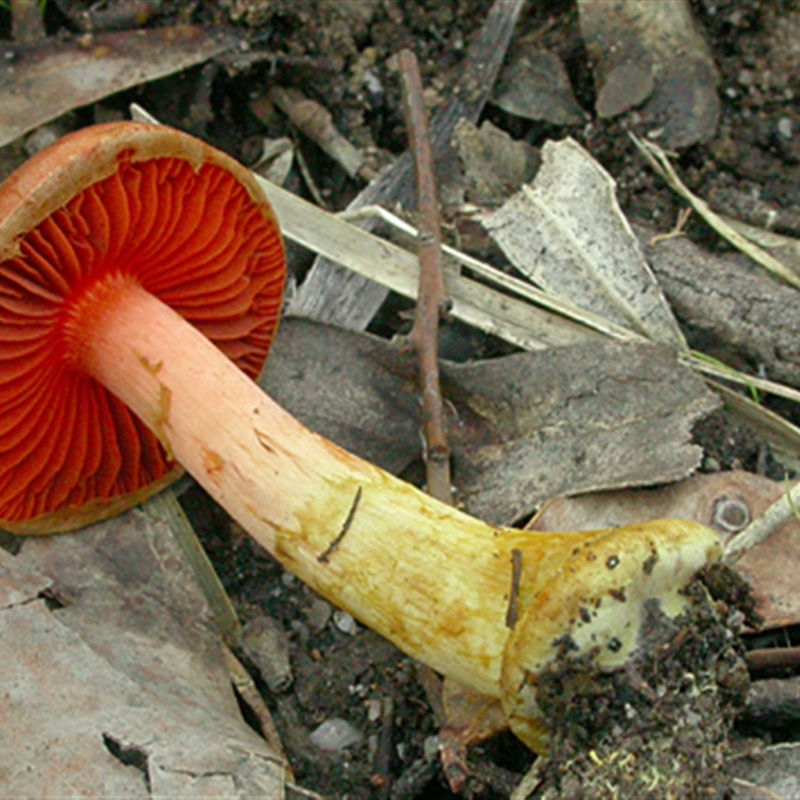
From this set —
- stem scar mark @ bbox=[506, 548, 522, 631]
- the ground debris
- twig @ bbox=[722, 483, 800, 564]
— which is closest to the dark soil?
twig @ bbox=[722, 483, 800, 564]

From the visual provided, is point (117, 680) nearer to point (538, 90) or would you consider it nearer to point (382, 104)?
point (382, 104)

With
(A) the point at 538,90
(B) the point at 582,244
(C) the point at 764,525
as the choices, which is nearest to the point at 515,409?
(B) the point at 582,244

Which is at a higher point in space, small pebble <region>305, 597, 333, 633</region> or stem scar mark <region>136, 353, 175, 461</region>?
stem scar mark <region>136, 353, 175, 461</region>

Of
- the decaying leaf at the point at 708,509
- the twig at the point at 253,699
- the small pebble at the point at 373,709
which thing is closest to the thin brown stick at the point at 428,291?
the decaying leaf at the point at 708,509

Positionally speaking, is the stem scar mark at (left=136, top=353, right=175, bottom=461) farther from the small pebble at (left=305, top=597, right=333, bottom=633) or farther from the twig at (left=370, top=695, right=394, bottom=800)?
the twig at (left=370, top=695, right=394, bottom=800)

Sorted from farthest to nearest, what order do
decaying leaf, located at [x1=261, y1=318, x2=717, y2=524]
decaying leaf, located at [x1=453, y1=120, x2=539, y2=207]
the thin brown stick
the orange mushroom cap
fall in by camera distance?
decaying leaf, located at [x1=453, y1=120, x2=539, y2=207] < the thin brown stick < decaying leaf, located at [x1=261, y1=318, x2=717, y2=524] < the orange mushroom cap

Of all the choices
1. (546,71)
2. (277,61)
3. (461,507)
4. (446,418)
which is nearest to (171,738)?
(461,507)
